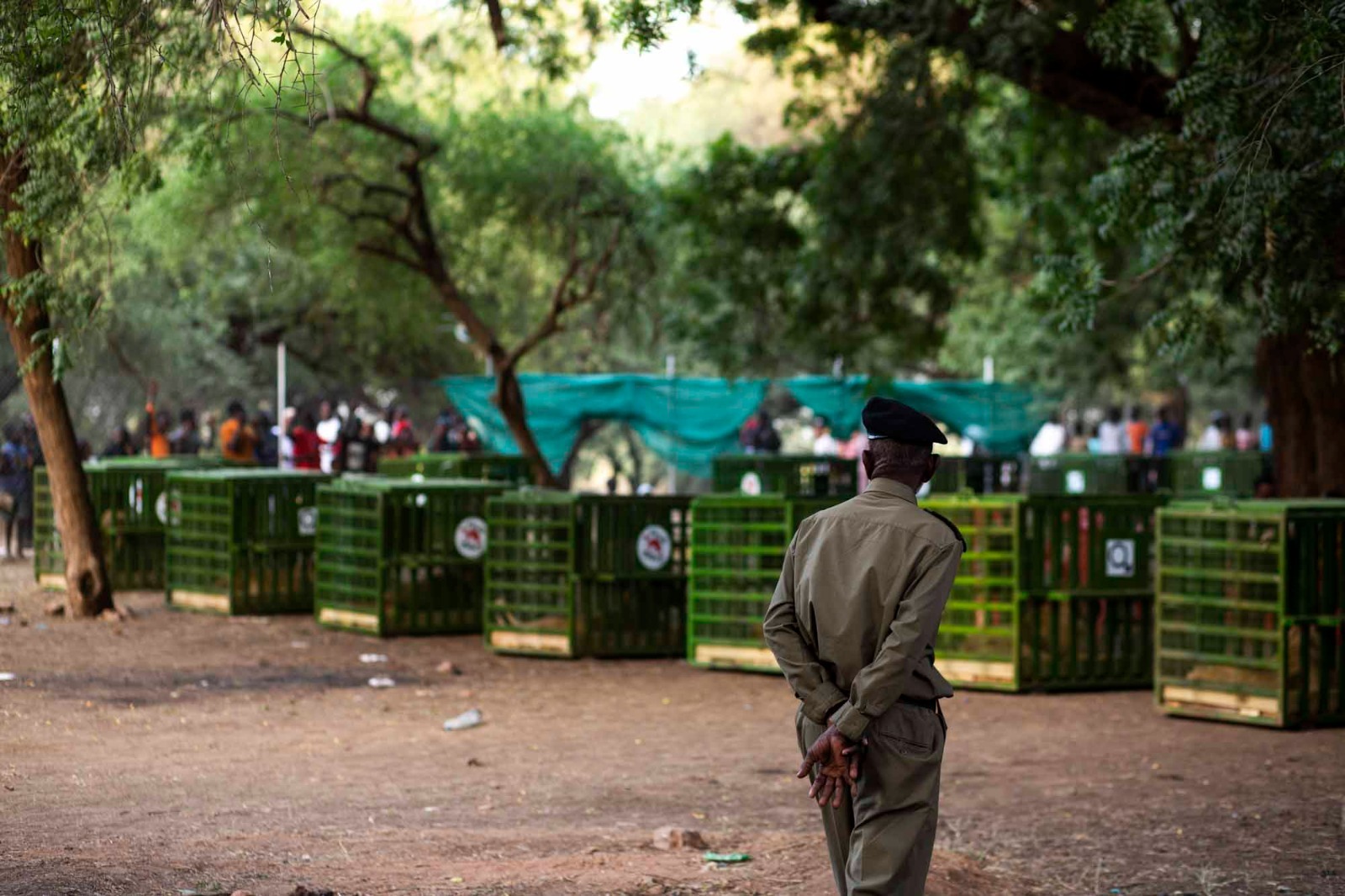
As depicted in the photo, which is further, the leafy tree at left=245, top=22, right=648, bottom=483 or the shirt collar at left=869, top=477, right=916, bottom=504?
the leafy tree at left=245, top=22, right=648, bottom=483

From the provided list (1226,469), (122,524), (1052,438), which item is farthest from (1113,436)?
(122,524)

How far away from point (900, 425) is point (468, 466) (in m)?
16.8

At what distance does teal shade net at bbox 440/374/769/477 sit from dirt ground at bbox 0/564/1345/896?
1059 cm

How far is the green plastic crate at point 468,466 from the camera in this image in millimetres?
20969

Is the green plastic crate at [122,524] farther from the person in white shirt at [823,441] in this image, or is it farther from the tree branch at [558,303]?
the person in white shirt at [823,441]

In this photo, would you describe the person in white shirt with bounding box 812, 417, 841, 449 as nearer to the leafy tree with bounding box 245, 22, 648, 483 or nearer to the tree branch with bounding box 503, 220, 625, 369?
the leafy tree with bounding box 245, 22, 648, 483

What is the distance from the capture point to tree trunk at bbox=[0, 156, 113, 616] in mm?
13352

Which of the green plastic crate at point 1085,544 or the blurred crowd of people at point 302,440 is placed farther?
the blurred crowd of people at point 302,440

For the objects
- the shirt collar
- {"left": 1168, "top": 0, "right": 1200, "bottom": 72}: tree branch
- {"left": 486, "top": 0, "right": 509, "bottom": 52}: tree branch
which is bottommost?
the shirt collar

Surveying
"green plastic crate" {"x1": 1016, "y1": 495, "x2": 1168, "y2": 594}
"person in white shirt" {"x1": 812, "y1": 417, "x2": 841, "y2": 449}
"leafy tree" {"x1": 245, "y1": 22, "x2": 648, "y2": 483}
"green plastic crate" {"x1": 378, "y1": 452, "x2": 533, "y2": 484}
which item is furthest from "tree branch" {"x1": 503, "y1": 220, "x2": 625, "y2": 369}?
"green plastic crate" {"x1": 1016, "y1": 495, "x2": 1168, "y2": 594}

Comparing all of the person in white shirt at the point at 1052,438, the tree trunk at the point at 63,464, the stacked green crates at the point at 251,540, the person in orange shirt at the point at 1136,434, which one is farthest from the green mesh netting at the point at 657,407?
the tree trunk at the point at 63,464

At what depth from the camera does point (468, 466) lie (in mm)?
21078

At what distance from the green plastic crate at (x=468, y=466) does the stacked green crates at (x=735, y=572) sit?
26.1ft

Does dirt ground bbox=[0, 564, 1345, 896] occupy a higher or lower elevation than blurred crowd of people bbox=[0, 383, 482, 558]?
lower
